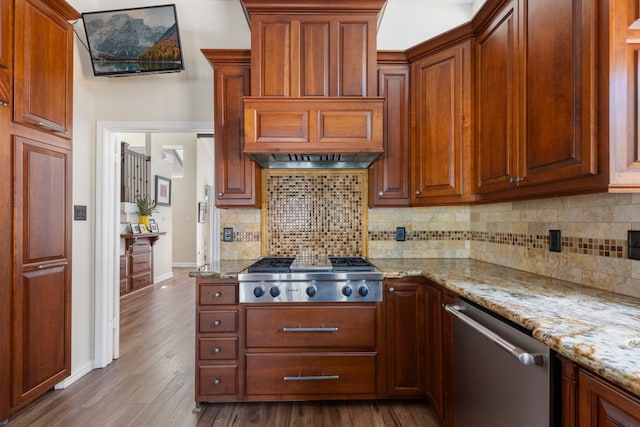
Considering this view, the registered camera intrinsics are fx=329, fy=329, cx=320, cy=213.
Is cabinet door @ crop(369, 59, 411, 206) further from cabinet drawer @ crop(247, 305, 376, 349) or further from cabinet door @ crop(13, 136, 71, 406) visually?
cabinet door @ crop(13, 136, 71, 406)

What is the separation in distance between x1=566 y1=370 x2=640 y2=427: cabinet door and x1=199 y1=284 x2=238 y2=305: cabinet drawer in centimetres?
172

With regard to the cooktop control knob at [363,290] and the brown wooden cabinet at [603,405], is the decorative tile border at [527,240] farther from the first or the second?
the brown wooden cabinet at [603,405]

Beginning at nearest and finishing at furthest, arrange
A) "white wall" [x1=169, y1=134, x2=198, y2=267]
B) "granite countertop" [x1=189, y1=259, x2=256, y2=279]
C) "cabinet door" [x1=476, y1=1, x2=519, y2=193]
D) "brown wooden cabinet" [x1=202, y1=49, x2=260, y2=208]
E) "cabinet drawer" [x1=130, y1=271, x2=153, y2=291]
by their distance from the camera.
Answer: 1. "cabinet door" [x1=476, y1=1, x2=519, y2=193]
2. "granite countertop" [x1=189, y1=259, x2=256, y2=279]
3. "brown wooden cabinet" [x1=202, y1=49, x2=260, y2=208]
4. "cabinet drawer" [x1=130, y1=271, x2=153, y2=291]
5. "white wall" [x1=169, y1=134, x2=198, y2=267]

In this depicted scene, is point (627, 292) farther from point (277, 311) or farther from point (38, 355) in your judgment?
point (38, 355)

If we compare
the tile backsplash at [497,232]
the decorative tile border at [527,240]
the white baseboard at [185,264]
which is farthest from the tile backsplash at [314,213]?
the white baseboard at [185,264]

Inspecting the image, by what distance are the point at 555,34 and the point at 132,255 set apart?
570cm

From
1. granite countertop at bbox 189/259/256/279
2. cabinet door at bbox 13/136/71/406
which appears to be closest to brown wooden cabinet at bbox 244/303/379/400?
granite countertop at bbox 189/259/256/279

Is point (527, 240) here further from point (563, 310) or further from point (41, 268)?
point (41, 268)

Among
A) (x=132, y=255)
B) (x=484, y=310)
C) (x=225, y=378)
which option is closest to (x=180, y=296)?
(x=132, y=255)

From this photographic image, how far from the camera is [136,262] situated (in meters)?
5.33

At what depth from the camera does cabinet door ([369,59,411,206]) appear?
247 cm

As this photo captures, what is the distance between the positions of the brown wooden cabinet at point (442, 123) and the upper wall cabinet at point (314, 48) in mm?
394

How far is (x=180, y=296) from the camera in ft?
16.8

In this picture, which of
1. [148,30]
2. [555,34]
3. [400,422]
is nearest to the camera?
[555,34]
